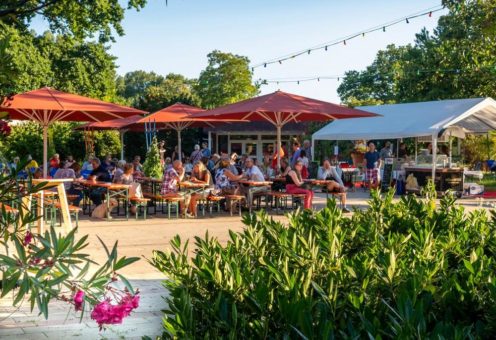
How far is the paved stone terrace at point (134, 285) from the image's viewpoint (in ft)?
17.9

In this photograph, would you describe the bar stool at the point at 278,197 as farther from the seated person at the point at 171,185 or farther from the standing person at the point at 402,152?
the standing person at the point at 402,152

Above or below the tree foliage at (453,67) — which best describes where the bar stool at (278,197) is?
below

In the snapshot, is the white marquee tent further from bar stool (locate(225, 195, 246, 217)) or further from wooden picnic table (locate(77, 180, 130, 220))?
wooden picnic table (locate(77, 180, 130, 220))

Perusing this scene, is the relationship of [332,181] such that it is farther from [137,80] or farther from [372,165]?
[137,80]

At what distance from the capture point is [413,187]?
20703mm

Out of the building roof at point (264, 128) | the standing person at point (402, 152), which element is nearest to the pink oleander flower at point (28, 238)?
the standing person at point (402, 152)

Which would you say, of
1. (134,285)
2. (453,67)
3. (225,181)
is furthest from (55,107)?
(453,67)

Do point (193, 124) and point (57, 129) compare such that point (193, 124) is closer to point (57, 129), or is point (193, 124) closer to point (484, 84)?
point (57, 129)

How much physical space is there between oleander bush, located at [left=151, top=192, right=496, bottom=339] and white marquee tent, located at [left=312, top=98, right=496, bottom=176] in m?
15.9

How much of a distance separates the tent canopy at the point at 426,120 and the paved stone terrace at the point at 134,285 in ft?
32.7

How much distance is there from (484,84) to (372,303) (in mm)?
33623

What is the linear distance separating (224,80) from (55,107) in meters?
54.4

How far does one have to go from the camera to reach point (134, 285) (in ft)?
23.8

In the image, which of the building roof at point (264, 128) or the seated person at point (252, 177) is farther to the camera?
the building roof at point (264, 128)
